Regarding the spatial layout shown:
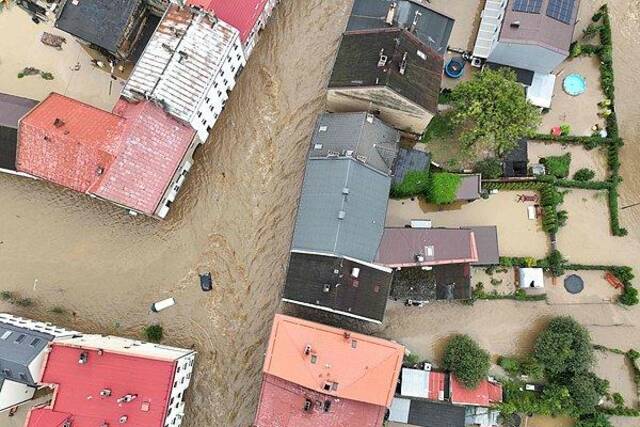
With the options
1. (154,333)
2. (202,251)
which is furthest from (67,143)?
(154,333)

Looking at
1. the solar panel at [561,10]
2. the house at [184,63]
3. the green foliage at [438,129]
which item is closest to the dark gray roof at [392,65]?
the green foliage at [438,129]

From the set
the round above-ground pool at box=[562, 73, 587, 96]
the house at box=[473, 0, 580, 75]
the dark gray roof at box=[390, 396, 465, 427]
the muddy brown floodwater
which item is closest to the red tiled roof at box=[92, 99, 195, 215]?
the muddy brown floodwater

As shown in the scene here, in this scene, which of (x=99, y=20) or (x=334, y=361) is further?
(x=99, y=20)

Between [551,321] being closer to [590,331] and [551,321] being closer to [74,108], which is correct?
[590,331]

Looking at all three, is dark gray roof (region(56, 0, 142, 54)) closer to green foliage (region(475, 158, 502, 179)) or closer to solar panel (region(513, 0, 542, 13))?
solar panel (region(513, 0, 542, 13))

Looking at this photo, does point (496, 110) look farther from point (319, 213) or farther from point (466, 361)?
point (466, 361)

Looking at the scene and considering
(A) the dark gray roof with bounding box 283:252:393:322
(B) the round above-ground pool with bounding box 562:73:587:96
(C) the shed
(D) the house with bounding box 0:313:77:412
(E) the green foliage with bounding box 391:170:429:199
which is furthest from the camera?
(B) the round above-ground pool with bounding box 562:73:587:96

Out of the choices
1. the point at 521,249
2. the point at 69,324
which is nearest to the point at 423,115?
the point at 521,249
